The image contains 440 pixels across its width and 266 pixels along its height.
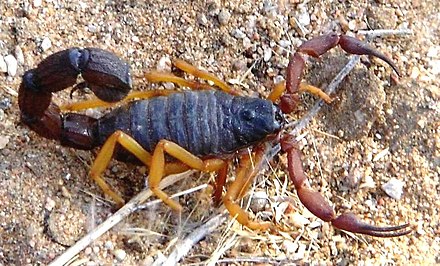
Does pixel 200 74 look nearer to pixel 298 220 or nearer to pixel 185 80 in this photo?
pixel 185 80

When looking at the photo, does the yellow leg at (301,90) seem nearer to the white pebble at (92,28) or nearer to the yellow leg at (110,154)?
the yellow leg at (110,154)

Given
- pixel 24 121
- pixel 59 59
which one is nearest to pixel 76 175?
pixel 24 121

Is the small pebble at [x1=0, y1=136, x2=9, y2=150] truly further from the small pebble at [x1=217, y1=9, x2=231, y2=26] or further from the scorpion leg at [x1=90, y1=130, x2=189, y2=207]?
the small pebble at [x1=217, y1=9, x2=231, y2=26]

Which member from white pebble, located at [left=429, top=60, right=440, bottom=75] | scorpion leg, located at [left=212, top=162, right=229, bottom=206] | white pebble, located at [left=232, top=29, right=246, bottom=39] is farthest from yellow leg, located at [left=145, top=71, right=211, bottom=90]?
white pebble, located at [left=429, top=60, right=440, bottom=75]

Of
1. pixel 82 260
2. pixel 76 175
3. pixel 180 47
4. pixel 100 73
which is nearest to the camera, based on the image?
pixel 100 73

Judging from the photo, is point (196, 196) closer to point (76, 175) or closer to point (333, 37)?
point (76, 175)

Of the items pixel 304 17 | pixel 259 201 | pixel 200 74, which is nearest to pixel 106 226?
pixel 259 201

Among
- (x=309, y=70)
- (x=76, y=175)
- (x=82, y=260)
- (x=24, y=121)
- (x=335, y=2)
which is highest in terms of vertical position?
(x=335, y=2)
